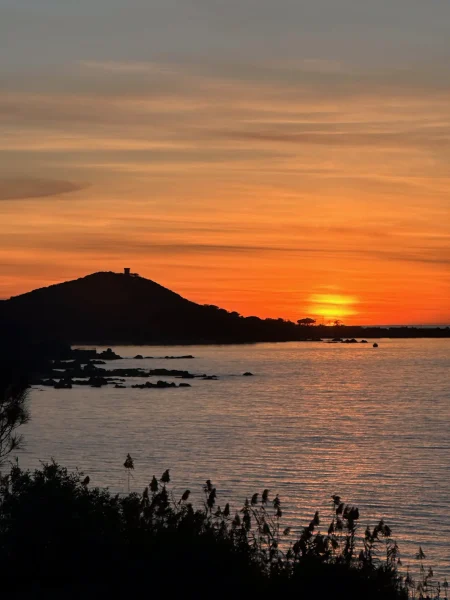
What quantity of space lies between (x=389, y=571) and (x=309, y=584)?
1.44 metres

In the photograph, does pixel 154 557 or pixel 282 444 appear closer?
pixel 154 557

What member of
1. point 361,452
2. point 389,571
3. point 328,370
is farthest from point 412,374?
point 389,571

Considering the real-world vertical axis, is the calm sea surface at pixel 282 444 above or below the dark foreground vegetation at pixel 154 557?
below

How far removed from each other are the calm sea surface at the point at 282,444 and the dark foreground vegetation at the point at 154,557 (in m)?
12.2

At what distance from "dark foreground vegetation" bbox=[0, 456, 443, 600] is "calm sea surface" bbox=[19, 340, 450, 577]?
12.2 meters

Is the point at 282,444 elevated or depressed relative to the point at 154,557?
depressed

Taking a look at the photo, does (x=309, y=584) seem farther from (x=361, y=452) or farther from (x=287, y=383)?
(x=287, y=383)

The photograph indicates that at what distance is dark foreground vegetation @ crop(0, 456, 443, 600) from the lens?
1464 cm

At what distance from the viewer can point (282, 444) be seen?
2247 inches

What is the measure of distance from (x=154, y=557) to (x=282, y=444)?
42344 mm

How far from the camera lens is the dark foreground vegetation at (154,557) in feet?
48.0

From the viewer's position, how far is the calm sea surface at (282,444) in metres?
35.9

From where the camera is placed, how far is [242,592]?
14508 millimetres

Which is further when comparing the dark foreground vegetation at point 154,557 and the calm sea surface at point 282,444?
the calm sea surface at point 282,444
